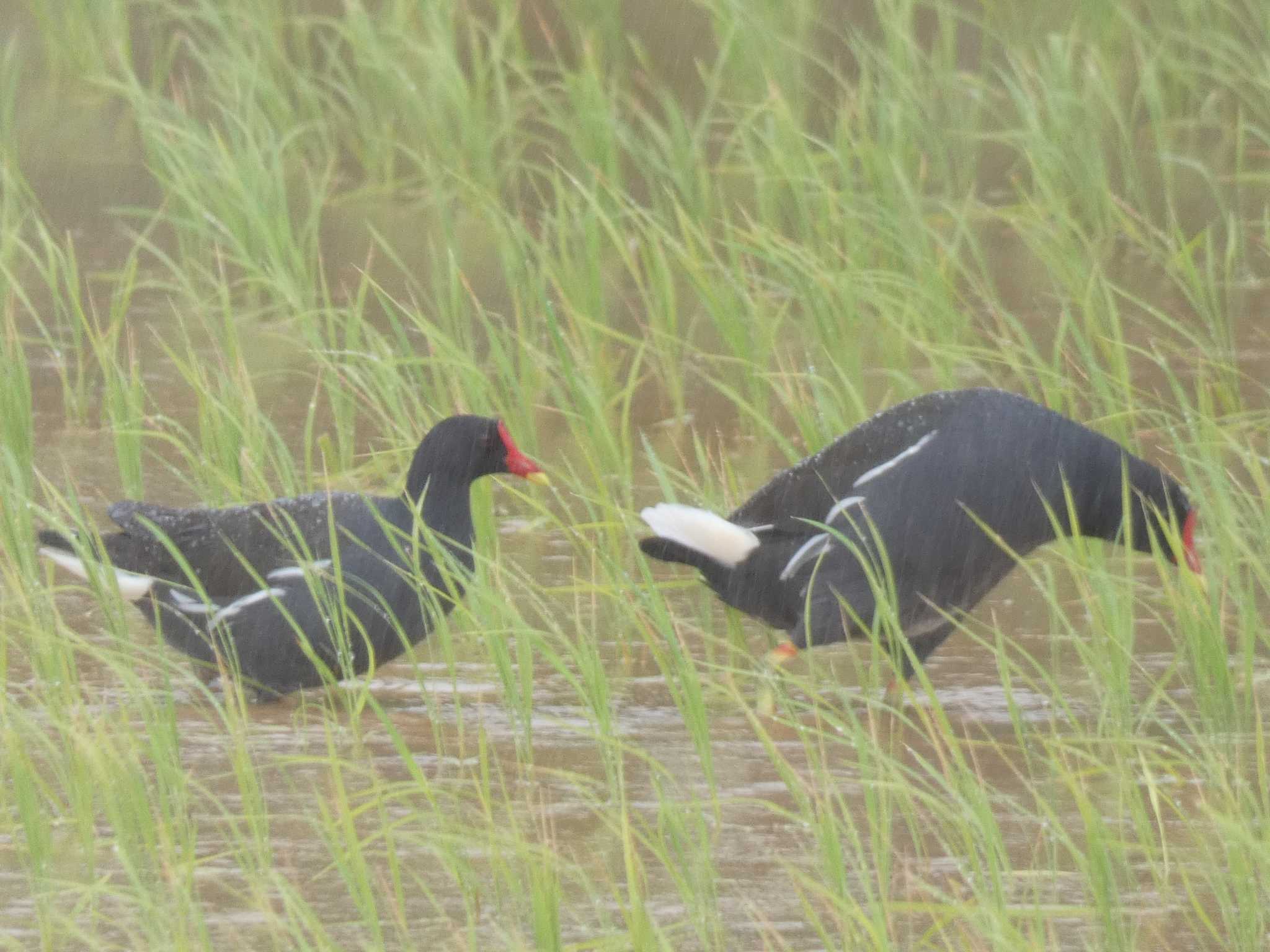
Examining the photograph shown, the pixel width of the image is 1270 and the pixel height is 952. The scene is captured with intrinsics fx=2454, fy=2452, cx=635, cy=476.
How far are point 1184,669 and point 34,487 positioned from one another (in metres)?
2.76

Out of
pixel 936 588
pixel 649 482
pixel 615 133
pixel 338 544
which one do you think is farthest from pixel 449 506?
pixel 615 133

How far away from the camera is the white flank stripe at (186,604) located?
479 centimetres

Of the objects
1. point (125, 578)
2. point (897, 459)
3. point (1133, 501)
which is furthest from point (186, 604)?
point (1133, 501)

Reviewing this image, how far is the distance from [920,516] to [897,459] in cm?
14

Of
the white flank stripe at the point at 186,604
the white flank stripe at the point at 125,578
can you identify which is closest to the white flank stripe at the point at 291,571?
the white flank stripe at the point at 186,604

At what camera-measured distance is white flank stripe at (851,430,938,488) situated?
4746 millimetres

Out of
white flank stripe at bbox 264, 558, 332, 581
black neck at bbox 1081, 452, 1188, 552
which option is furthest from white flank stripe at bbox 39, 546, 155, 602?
black neck at bbox 1081, 452, 1188, 552

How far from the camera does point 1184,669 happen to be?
479cm

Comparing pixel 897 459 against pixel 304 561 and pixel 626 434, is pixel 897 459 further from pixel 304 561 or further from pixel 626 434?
pixel 304 561

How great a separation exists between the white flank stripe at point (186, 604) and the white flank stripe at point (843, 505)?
1.20 m

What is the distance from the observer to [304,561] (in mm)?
4473

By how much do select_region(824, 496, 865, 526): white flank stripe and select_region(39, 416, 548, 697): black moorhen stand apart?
1.95 ft

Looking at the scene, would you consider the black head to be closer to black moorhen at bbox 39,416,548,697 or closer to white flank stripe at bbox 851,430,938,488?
black moorhen at bbox 39,416,548,697

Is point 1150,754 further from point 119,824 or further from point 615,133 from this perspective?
point 615,133
